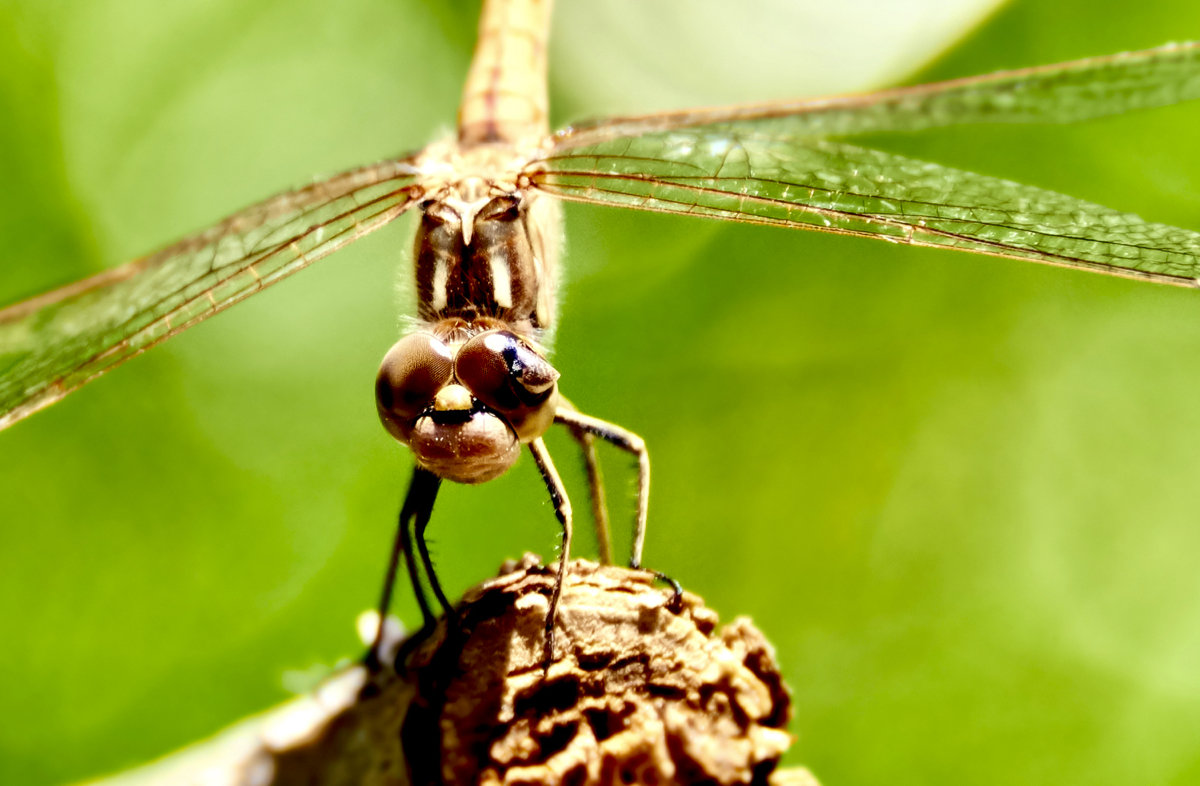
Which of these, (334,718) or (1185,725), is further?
(1185,725)

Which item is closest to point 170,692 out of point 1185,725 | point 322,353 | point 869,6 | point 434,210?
point 322,353

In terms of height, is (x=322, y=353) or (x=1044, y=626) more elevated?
(x=322, y=353)

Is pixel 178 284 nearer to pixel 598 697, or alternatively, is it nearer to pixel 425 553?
pixel 425 553

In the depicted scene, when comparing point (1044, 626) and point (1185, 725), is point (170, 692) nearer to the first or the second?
point (1044, 626)

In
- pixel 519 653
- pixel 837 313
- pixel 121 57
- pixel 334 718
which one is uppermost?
pixel 121 57

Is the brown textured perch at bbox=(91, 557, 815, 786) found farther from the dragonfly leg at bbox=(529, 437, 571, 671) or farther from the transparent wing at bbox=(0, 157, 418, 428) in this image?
Answer: the transparent wing at bbox=(0, 157, 418, 428)

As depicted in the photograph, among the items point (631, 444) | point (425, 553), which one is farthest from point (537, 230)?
point (425, 553)

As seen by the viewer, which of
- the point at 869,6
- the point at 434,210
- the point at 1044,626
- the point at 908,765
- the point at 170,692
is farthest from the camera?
the point at 869,6
